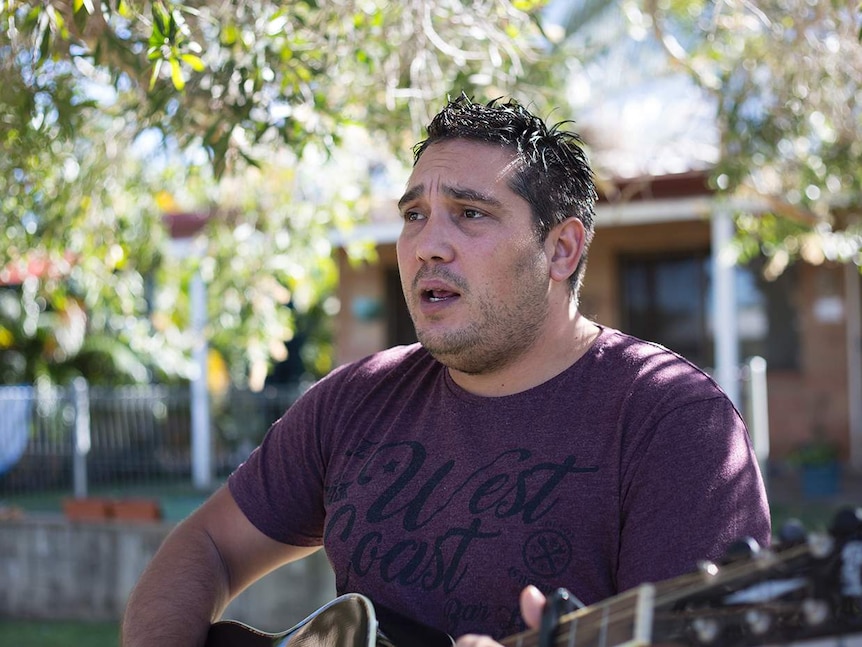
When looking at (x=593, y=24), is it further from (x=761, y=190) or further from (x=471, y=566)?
(x=471, y=566)

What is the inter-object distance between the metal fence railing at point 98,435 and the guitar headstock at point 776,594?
287 inches

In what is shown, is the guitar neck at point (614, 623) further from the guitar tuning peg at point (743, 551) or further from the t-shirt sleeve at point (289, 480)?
the t-shirt sleeve at point (289, 480)

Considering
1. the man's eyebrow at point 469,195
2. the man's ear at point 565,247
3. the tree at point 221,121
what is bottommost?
the man's ear at point 565,247

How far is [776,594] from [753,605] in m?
0.04

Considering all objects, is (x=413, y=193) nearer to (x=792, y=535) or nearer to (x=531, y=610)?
(x=531, y=610)

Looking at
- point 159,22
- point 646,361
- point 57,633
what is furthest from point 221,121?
point 57,633

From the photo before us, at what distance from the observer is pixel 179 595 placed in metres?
2.62

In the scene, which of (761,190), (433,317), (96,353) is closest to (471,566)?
(433,317)

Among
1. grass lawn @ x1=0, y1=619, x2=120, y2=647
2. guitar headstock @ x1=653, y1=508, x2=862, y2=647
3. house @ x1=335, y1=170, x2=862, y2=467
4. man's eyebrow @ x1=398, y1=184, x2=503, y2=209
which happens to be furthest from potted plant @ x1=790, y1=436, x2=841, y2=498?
guitar headstock @ x1=653, y1=508, x2=862, y2=647

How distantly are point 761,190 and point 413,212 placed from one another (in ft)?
13.0

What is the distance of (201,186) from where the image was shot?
5.79 m

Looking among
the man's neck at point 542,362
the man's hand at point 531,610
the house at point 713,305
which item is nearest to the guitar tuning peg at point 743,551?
the man's hand at point 531,610

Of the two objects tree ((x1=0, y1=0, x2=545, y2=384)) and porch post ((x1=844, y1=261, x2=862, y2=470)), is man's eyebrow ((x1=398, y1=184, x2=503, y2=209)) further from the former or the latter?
porch post ((x1=844, y1=261, x2=862, y2=470))

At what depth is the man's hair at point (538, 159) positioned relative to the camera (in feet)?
7.67
